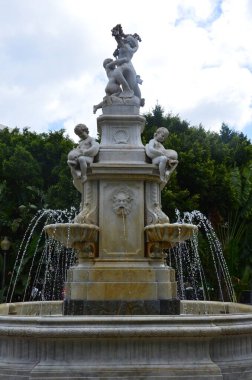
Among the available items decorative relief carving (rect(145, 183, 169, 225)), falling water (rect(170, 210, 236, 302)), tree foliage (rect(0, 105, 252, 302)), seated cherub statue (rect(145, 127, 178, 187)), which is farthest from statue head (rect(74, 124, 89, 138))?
falling water (rect(170, 210, 236, 302))

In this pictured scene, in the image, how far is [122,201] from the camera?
12.0 metres

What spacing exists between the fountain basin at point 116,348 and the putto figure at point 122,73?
246 inches

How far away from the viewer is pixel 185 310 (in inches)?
537

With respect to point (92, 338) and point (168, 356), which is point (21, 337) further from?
point (168, 356)

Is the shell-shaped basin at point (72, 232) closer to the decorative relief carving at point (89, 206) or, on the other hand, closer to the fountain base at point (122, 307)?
the decorative relief carving at point (89, 206)

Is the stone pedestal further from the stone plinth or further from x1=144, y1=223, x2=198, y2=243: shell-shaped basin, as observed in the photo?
x1=144, y1=223, x2=198, y2=243: shell-shaped basin

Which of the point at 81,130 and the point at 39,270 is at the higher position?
the point at 81,130

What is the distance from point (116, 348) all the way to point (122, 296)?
11.0ft

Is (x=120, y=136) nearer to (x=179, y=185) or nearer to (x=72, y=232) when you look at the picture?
(x=72, y=232)

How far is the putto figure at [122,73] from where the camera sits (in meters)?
13.1

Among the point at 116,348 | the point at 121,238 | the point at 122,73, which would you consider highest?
the point at 122,73

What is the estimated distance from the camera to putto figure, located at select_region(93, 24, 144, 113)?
42.9 feet

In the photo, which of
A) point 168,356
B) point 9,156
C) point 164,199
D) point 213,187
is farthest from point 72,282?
point 9,156

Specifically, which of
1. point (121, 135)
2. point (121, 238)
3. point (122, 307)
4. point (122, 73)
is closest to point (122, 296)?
point (122, 307)
